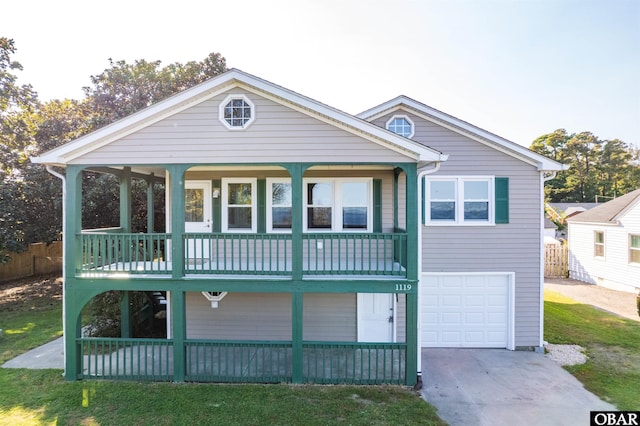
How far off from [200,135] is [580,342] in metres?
11.7

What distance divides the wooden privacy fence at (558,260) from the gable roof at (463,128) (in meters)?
12.8

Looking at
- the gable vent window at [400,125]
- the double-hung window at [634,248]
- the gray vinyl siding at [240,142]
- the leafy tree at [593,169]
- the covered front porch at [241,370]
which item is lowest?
the covered front porch at [241,370]

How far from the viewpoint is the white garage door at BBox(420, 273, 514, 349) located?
9.07 metres

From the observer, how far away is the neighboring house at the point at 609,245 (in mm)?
15133

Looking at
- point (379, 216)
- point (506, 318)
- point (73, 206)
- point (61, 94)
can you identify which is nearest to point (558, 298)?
point (506, 318)

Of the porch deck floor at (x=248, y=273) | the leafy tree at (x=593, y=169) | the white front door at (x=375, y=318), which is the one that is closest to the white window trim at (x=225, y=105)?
the porch deck floor at (x=248, y=273)

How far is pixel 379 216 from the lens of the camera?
347 inches

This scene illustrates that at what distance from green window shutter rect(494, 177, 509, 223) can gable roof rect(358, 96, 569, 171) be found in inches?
31.5

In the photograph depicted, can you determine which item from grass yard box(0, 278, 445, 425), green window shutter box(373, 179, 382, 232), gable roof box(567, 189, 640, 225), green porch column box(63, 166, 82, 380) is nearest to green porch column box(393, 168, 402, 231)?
green window shutter box(373, 179, 382, 232)

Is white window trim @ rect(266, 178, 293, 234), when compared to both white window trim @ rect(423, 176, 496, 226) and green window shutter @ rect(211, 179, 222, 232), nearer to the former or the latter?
green window shutter @ rect(211, 179, 222, 232)

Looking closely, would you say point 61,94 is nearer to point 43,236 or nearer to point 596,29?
point 43,236

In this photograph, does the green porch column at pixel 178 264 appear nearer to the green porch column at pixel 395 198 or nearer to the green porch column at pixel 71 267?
the green porch column at pixel 71 267

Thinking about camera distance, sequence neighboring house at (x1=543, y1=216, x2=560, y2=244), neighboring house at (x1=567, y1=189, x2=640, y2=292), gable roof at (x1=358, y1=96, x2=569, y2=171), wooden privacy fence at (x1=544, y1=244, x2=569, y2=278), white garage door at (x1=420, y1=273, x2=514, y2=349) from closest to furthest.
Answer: gable roof at (x1=358, y1=96, x2=569, y2=171) → white garage door at (x1=420, y1=273, x2=514, y2=349) → neighboring house at (x1=567, y1=189, x2=640, y2=292) → wooden privacy fence at (x1=544, y1=244, x2=569, y2=278) → neighboring house at (x1=543, y1=216, x2=560, y2=244)

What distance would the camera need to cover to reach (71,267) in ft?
22.7
